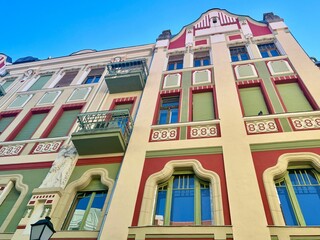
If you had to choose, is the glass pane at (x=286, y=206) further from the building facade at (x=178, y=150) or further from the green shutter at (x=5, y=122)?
the green shutter at (x=5, y=122)

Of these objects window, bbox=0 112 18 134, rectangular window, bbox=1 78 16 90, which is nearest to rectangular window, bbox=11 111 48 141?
window, bbox=0 112 18 134

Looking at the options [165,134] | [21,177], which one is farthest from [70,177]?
[165,134]

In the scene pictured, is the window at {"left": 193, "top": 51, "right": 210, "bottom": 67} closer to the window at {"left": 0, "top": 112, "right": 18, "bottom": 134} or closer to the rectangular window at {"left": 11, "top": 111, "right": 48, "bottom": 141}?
the rectangular window at {"left": 11, "top": 111, "right": 48, "bottom": 141}

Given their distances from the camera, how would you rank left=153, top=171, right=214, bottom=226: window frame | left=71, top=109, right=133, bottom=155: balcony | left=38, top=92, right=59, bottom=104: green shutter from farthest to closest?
1. left=38, top=92, right=59, bottom=104: green shutter
2. left=71, top=109, right=133, bottom=155: balcony
3. left=153, top=171, right=214, bottom=226: window frame

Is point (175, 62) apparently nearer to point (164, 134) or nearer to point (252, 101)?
point (252, 101)

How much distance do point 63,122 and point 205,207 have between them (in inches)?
304

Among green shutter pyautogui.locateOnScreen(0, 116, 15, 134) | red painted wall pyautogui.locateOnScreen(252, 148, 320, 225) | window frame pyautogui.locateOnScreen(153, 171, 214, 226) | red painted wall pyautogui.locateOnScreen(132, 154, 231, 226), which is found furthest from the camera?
green shutter pyautogui.locateOnScreen(0, 116, 15, 134)

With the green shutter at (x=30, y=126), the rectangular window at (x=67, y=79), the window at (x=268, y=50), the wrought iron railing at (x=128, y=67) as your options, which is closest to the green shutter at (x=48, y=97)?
the green shutter at (x=30, y=126)

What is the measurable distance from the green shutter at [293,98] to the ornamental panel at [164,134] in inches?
159

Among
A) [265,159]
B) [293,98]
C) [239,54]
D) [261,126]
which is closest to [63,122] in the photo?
[261,126]

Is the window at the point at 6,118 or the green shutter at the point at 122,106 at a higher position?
the green shutter at the point at 122,106

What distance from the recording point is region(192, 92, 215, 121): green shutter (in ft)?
31.1

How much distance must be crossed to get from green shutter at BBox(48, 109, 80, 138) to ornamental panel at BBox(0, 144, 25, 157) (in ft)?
3.97

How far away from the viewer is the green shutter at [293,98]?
28.9 ft
